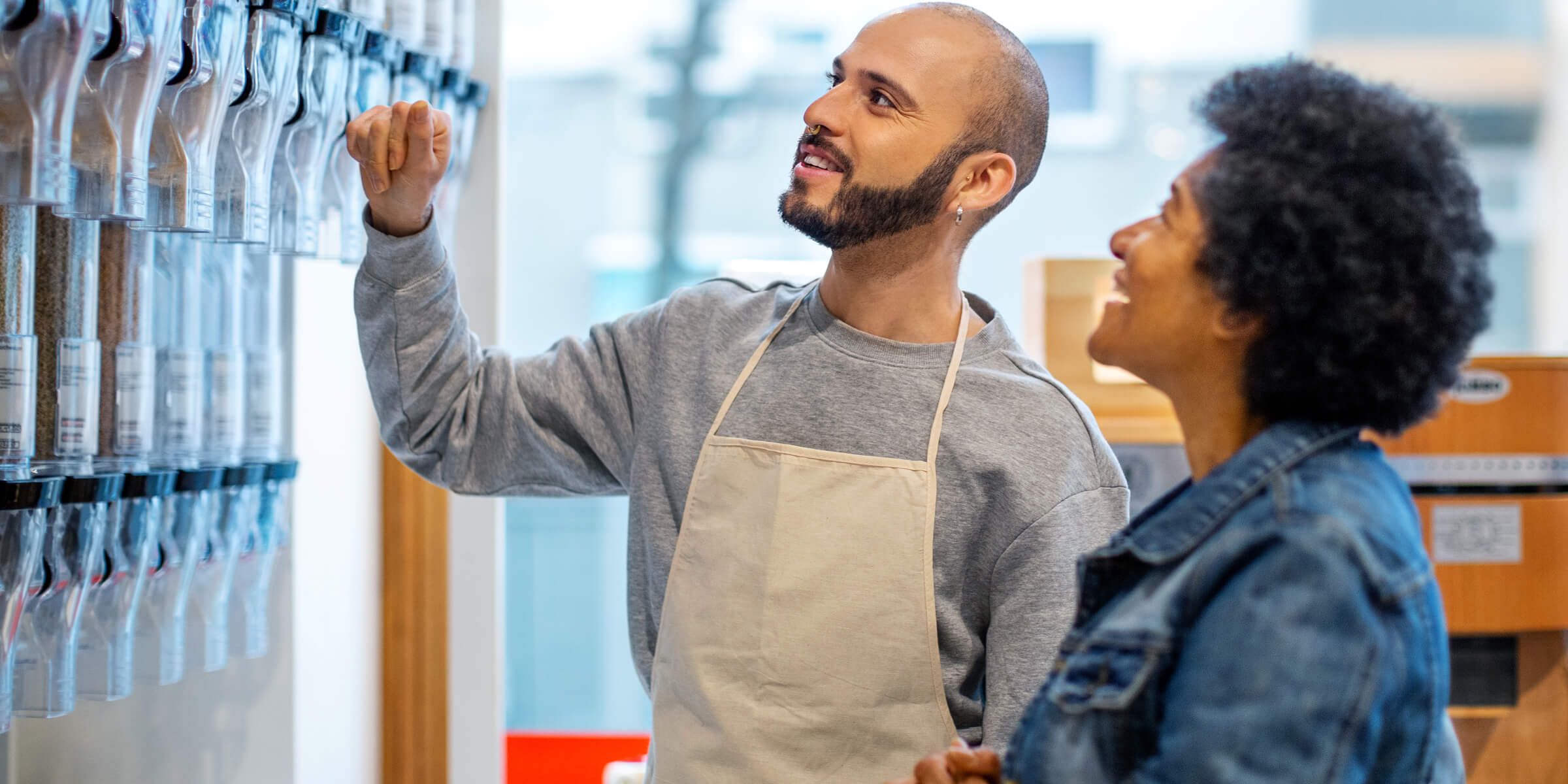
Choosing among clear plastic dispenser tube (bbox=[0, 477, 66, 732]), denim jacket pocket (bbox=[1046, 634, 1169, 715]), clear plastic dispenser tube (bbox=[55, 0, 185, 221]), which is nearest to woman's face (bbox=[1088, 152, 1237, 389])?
denim jacket pocket (bbox=[1046, 634, 1169, 715])

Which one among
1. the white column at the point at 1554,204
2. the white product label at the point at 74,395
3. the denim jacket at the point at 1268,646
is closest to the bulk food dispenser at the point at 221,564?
the white product label at the point at 74,395

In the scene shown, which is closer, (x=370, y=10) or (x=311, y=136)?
(x=311, y=136)

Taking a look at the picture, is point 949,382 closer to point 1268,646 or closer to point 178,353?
point 1268,646

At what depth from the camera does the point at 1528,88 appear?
2.93 meters

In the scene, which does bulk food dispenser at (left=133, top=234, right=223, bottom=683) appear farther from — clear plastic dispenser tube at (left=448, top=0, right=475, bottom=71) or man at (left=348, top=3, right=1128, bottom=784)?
clear plastic dispenser tube at (left=448, top=0, right=475, bottom=71)

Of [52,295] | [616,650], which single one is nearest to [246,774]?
[52,295]

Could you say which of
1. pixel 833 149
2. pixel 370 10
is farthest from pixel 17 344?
pixel 833 149

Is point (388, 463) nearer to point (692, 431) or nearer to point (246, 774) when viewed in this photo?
point (246, 774)

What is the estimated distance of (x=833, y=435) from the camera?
4.44 ft

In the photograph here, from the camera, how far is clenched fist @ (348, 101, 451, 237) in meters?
1.26

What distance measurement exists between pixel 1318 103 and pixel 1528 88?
260 cm

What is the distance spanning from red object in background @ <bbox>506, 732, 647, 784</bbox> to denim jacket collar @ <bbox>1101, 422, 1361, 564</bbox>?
6.05 feet

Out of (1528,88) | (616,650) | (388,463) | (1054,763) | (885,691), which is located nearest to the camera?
(1054,763)

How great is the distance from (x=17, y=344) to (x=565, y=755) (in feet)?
5.13
